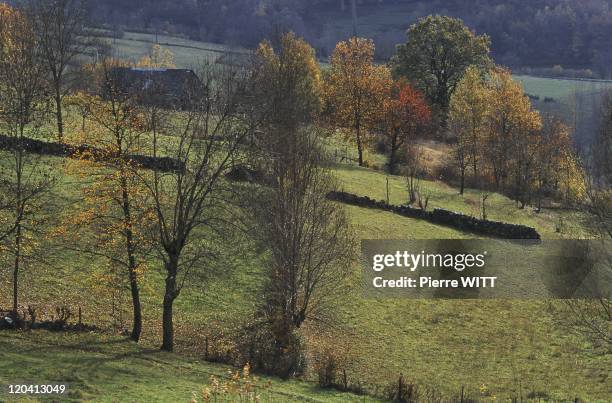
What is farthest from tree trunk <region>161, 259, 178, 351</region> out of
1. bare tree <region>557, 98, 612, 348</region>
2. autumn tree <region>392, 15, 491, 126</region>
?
autumn tree <region>392, 15, 491, 126</region>

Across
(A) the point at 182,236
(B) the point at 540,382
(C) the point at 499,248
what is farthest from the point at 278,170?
(C) the point at 499,248

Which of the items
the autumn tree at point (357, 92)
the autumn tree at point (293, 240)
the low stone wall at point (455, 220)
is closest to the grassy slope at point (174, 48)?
the autumn tree at point (357, 92)

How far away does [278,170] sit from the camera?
29562mm

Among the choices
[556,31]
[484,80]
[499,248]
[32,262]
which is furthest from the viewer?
[556,31]

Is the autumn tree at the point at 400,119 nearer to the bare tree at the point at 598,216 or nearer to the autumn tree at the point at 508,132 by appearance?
the autumn tree at the point at 508,132

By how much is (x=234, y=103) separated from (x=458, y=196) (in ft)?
107

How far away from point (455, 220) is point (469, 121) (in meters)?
19.7

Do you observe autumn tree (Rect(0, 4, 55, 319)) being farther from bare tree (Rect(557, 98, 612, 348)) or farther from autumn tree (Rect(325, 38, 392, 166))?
autumn tree (Rect(325, 38, 392, 166))

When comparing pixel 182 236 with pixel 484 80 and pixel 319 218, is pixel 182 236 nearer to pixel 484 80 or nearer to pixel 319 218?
pixel 319 218

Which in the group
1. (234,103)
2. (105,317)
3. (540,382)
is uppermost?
(234,103)

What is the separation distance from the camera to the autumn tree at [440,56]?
80625mm

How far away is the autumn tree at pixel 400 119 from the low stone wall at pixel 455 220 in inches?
671

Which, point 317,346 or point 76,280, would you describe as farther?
point 76,280

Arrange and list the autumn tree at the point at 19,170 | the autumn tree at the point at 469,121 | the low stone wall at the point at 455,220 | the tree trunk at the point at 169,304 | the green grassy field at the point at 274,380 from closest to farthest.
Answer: the green grassy field at the point at 274,380 → the autumn tree at the point at 19,170 → the tree trunk at the point at 169,304 → the low stone wall at the point at 455,220 → the autumn tree at the point at 469,121
